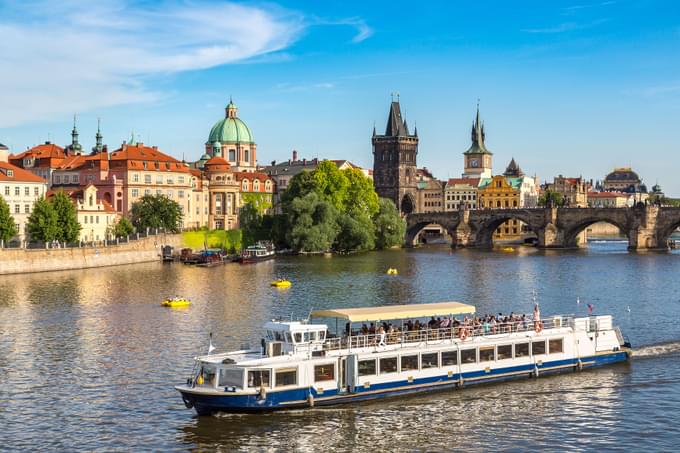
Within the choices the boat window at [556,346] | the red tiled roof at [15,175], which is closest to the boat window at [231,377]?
the boat window at [556,346]

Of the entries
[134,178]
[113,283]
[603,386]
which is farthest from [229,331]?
[134,178]

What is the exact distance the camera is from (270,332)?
42094 millimetres

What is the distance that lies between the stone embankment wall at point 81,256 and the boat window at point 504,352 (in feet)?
222

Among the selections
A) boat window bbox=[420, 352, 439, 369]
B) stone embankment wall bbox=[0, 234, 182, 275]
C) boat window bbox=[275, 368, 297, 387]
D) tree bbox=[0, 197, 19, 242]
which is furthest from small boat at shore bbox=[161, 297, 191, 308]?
tree bbox=[0, 197, 19, 242]

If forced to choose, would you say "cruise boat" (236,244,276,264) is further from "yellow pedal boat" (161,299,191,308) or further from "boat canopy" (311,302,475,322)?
"boat canopy" (311,302,475,322)

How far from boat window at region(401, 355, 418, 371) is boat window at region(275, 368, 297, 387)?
18.4 feet

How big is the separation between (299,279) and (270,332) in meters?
55.6

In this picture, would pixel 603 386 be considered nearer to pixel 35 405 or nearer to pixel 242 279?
pixel 35 405

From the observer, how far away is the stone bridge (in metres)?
152

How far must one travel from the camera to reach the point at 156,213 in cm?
13562

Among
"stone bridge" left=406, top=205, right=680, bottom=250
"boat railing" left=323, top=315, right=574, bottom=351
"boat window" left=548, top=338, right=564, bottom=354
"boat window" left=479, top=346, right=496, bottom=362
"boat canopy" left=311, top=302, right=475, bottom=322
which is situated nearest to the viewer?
"boat railing" left=323, top=315, right=574, bottom=351

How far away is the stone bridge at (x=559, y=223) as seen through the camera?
152m

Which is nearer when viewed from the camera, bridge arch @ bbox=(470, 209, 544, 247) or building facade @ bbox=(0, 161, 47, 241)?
building facade @ bbox=(0, 161, 47, 241)

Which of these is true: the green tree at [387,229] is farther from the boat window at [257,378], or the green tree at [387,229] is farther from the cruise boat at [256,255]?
the boat window at [257,378]
